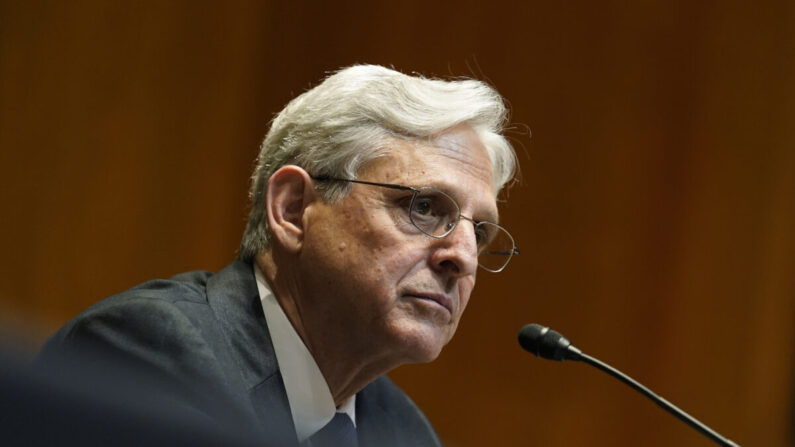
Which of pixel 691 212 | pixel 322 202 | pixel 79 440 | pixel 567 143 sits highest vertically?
pixel 79 440

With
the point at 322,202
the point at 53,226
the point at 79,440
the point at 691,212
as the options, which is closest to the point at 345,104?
the point at 322,202

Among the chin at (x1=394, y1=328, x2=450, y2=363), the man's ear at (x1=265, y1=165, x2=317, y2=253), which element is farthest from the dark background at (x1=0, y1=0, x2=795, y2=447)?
the chin at (x1=394, y1=328, x2=450, y2=363)

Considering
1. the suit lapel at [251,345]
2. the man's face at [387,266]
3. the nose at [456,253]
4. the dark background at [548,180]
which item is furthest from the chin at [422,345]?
the dark background at [548,180]

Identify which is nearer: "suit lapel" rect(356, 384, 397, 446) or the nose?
the nose

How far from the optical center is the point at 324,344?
1.64 meters

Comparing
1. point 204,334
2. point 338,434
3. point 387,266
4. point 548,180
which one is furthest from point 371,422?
point 548,180

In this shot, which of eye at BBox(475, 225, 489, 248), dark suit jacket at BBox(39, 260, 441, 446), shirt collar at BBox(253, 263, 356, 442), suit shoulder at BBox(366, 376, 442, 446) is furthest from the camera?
suit shoulder at BBox(366, 376, 442, 446)

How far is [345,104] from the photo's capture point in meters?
1.70

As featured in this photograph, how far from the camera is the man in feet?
5.13

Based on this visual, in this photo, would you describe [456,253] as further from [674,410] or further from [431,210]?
[674,410]

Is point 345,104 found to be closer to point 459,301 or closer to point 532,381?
point 459,301

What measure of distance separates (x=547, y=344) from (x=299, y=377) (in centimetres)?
47

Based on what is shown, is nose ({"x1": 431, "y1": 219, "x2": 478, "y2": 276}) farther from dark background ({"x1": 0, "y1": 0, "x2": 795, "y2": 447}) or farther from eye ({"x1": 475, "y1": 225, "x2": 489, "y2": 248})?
dark background ({"x1": 0, "y1": 0, "x2": 795, "y2": 447})

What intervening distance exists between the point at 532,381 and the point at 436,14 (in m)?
1.39
